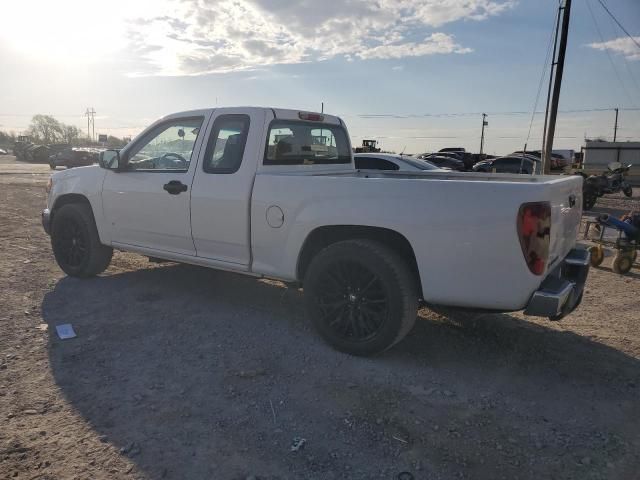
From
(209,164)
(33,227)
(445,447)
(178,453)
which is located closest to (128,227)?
(209,164)

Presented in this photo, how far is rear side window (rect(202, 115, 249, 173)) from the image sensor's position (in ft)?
15.1

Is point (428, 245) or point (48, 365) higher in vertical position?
point (428, 245)

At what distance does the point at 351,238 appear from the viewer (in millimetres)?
3982

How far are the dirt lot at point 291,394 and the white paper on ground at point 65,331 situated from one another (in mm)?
77

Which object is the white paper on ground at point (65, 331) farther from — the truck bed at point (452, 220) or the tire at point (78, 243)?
the truck bed at point (452, 220)

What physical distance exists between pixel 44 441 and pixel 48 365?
1041 millimetres

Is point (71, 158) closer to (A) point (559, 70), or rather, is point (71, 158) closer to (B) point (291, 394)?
(A) point (559, 70)

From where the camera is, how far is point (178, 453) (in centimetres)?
276

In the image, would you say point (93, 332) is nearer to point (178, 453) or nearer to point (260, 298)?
point (260, 298)

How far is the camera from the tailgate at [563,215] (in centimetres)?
342

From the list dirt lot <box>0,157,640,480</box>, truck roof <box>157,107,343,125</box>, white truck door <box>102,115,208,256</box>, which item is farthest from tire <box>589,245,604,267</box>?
white truck door <box>102,115,208,256</box>

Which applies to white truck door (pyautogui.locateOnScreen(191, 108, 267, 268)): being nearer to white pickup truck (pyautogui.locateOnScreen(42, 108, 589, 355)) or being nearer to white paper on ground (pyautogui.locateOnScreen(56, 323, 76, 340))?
white pickup truck (pyautogui.locateOnScreen(42, 108, 589, 355))

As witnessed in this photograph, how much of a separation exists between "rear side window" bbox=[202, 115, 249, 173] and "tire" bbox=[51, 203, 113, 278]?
1.92 m

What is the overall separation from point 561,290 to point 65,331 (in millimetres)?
3932
